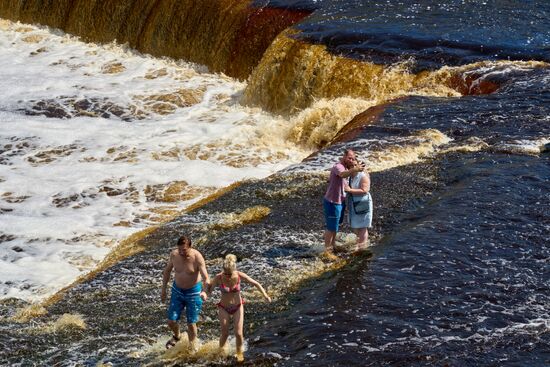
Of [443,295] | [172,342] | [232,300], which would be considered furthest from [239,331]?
[443,295]

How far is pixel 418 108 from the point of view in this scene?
1778 cm

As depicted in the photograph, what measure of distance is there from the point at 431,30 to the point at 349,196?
10.7 metres

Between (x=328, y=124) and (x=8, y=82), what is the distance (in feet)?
32.1

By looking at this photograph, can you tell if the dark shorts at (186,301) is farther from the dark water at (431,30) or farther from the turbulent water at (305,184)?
the dark water at (431,30)

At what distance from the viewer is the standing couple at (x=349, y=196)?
11.8 metres

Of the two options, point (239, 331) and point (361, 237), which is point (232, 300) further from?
point (361, 237)

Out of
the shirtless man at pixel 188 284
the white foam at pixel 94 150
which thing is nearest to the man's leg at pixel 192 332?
the shirtless man at pixel 188 284

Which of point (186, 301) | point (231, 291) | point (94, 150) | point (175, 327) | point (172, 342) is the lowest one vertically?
point (94, 150)

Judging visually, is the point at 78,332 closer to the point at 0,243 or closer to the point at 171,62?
the point at 0,243

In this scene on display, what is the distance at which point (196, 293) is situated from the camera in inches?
394

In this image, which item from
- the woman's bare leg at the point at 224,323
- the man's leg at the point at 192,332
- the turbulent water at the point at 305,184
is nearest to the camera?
the woman's bare leg at the point at 224,323

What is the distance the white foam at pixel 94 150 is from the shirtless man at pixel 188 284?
13.2ft

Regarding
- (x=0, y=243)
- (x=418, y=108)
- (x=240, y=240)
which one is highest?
(x=418, y=108)

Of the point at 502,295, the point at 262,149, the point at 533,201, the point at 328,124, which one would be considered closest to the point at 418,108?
the point at 328,124
